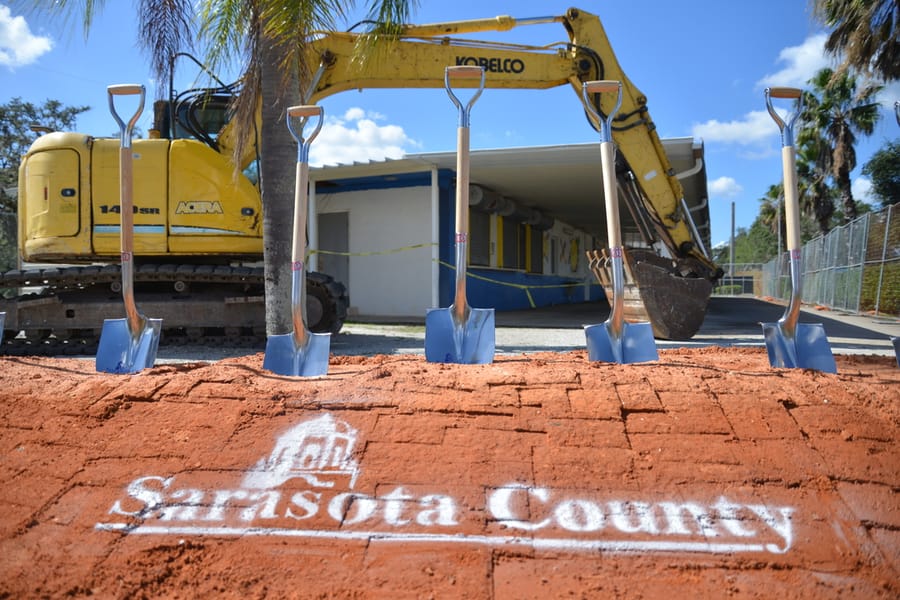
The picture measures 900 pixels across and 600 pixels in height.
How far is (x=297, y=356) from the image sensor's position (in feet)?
13.8

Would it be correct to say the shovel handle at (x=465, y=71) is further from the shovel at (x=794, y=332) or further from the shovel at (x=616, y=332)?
the shovel at (x=794, y=332)

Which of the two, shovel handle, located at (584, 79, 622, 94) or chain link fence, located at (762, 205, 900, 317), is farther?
chain link fence, located at (762, 205, 900, 317)

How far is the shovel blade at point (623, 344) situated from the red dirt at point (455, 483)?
1.37 ft

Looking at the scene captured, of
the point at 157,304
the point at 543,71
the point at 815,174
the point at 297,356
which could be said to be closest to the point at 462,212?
the point at 297,356

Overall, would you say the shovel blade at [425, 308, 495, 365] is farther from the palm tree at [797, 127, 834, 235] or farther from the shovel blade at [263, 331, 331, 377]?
the palm tree at [797, 127, 834, 235]

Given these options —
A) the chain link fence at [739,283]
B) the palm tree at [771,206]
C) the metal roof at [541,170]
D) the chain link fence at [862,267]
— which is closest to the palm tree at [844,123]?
the chain link fence at [862,267]

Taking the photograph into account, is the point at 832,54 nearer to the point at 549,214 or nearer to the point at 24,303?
the point at 549,214

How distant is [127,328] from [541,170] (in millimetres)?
10081

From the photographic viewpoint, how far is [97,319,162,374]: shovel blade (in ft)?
14.9

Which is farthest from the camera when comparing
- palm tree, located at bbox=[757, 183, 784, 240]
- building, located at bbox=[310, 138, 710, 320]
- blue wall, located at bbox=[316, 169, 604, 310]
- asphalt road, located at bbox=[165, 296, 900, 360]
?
palm tree, located at bbox=[757, 183, 784, 240]

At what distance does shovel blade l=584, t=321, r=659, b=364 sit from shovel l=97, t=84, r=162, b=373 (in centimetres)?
320

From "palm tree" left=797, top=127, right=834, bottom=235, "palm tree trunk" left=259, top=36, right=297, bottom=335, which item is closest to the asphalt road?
"palm tree trunk" left=259, top=36, right=297, bottom=335

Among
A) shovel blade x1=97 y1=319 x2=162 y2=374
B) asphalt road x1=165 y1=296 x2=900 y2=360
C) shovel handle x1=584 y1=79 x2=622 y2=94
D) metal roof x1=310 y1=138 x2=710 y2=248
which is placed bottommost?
asphalt road x1=165 y1=296 x2=900 y2=360

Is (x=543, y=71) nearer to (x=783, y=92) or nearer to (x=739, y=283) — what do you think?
(x=783, y=92)
